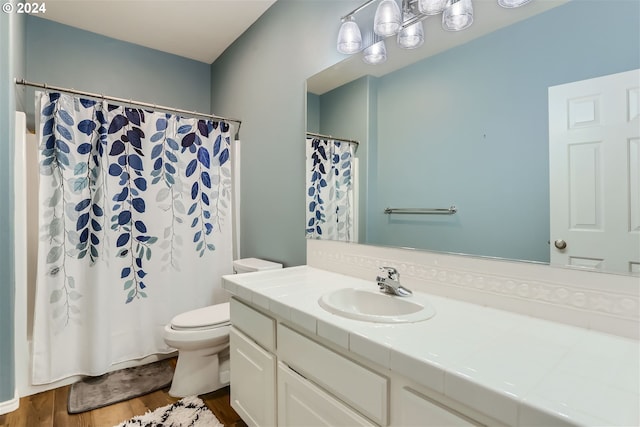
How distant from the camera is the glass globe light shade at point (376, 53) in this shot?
1578 mm

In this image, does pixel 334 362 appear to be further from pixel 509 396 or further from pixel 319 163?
pixel 319 163

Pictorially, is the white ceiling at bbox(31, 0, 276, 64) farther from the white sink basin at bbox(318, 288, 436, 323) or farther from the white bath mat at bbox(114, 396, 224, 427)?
the white bath mat at bbox(114, 396, 224, 427)

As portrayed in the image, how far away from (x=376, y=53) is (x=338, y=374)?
1.47 metres

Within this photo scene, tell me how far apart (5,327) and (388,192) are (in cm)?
219

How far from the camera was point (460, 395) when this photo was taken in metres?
0.68

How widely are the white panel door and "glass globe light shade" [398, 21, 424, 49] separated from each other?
63 cm

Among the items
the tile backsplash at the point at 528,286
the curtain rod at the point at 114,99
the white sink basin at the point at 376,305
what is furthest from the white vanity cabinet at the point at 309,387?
the curtain rod at the point at 114,99

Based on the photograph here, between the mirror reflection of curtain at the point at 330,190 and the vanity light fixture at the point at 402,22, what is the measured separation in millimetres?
499

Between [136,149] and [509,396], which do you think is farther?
[136,149]

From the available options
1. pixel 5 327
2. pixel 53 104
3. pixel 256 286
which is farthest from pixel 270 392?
pixel 53 104

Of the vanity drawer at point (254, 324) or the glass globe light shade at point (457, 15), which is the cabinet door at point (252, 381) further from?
the glass globe light shade at point (457, 15)

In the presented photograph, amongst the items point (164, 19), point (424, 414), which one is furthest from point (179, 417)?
point (164, 19)

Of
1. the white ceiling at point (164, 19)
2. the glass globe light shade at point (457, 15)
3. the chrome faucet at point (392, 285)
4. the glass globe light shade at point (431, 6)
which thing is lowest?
the chrome faucet at point (392, 285)

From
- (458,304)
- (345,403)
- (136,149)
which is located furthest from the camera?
(136,149)
